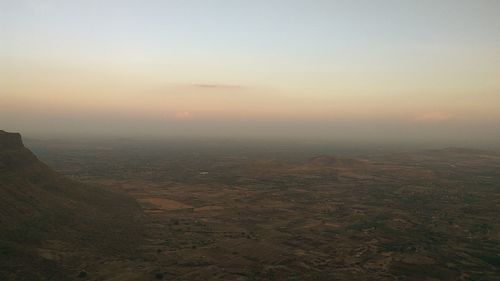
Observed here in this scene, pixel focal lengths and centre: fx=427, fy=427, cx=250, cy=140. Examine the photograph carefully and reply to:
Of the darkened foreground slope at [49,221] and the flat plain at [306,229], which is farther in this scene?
the flat plain at [306,229]

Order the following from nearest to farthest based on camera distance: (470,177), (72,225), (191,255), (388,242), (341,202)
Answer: (191,255)
(72,225)
(388,242)
(341,202)
(470,177)

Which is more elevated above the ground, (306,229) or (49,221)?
(49,221)

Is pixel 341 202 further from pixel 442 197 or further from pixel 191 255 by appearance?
pixel 191 255

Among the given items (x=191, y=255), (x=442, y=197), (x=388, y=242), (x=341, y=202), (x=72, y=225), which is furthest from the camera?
(x=442, y=197)

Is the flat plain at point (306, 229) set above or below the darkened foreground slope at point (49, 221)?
below

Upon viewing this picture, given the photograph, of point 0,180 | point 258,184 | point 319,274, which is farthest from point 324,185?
point 0,180

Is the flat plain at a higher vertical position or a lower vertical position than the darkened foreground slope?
lower

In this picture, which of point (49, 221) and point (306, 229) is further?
point (306, 229)

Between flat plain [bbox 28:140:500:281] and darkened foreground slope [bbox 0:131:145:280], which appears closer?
darkened foreground slope [bbox 0:131:145:280]
